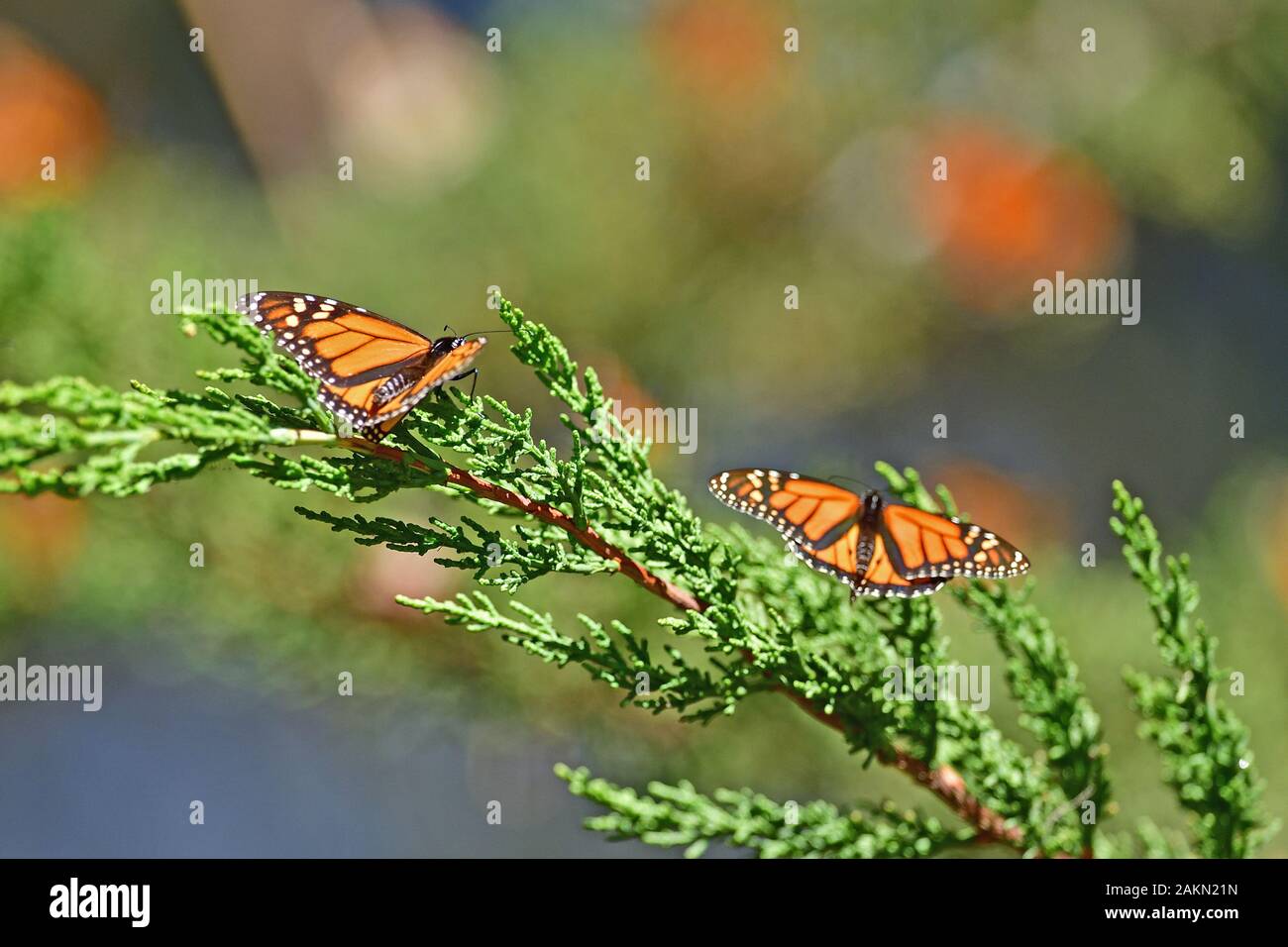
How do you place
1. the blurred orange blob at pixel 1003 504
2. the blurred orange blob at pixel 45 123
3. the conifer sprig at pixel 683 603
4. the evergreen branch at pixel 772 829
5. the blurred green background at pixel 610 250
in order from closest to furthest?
the conifer sprig at pixel 683 603 → the evergreen branch at pixel 772 829 → the blurred green background at pixel 610 250 → the blurred orange blob at pixel 45 123 → the blurred orange blob at pixel 1003 504

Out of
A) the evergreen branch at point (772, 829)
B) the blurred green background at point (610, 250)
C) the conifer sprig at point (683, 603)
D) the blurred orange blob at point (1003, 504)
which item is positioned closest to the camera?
the conifer sprig at point (683, 603)

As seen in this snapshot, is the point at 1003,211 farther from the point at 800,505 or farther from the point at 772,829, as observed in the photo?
the point at 772,829

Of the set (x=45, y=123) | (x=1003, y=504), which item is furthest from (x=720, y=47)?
(x=45, y=123)

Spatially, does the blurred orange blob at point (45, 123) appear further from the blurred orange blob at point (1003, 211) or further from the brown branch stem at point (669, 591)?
the blurred orange blob at point (1003, 211)

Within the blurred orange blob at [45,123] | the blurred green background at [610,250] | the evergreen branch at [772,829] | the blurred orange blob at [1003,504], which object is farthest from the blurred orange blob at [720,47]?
the evergreen branch at [772,829]

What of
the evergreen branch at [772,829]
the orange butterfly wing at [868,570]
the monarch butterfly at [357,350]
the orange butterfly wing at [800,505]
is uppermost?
the monarch butterfly at [357,350]

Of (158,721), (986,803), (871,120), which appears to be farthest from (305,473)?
(158,721)
